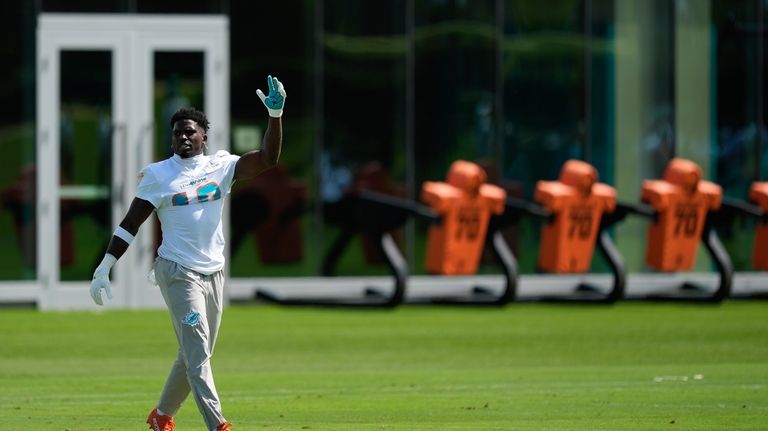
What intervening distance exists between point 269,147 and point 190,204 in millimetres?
508

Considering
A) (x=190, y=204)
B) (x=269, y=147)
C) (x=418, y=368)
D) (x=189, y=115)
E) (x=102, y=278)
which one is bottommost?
(x=418, y=368)

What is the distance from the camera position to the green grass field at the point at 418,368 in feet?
36.8

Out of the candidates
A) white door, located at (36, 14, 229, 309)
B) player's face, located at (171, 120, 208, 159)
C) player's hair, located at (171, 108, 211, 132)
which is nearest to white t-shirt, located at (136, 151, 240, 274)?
player's face, located at (171, 120, 208, 159)

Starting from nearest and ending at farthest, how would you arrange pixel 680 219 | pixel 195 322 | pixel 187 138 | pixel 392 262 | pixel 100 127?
pixel 195 322, pixel 187 138, pixel 392 262, pixel 100 127, pixel 680 219

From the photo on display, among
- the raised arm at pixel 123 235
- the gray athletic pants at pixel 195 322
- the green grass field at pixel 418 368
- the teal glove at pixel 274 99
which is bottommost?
the green grass field at pixel 418 368

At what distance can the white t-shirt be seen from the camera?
9469 mm

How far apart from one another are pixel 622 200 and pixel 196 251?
13.5m

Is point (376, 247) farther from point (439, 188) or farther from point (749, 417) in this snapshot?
point (749, 417)

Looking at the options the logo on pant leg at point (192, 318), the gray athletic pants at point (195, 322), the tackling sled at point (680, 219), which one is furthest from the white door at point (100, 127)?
the logo on pant leg at point (192, 318)

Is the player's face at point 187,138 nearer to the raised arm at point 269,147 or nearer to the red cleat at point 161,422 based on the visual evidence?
the raised arm at point 269,147

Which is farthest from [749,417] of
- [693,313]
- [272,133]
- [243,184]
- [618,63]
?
[618,63]

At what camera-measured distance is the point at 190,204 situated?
950cm

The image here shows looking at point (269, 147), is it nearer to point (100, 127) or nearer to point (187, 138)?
point (187, 138)

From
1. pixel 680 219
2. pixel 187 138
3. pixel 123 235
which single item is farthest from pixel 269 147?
pixel 680 219
